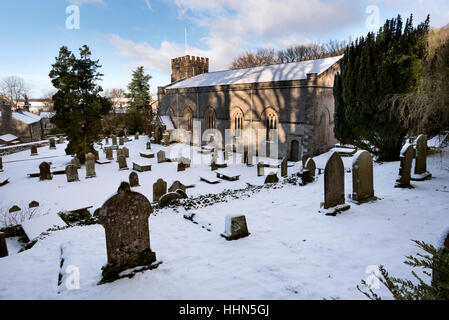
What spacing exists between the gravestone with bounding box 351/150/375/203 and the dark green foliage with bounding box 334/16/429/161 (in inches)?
203

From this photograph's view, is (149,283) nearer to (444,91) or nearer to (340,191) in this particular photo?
(340,191)

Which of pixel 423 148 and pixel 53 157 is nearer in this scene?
pixel 423 148

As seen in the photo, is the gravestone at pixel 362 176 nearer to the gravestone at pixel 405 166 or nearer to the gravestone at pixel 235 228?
the gravestone at pixel 405 166

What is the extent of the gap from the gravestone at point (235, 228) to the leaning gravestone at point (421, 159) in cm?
622

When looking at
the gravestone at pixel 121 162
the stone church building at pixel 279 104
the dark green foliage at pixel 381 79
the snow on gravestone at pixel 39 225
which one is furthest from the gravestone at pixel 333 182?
the gravestone at pixel 121 162

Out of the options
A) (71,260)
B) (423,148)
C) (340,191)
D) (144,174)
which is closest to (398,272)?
(340,191)

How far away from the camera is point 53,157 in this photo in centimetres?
2222

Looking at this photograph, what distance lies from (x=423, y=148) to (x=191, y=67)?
2995cm

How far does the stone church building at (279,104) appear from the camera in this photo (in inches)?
737

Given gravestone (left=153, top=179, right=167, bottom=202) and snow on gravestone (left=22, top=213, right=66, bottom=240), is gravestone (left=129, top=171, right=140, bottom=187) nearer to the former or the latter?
gravestone (left=153, top=179, right=167, bottom=202)

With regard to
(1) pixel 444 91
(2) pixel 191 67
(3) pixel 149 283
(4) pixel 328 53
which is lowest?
(3) pixel 149 283

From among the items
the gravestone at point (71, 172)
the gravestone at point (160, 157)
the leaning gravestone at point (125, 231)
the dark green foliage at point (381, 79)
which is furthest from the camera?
the gravestone at point (160, 157)

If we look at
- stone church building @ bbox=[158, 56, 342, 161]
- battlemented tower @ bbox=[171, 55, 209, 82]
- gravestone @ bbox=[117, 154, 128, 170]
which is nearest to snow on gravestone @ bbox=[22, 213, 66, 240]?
gravestone @ bbox=[117, 154, 128, 170]

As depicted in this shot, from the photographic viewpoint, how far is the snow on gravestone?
6.77 meters
